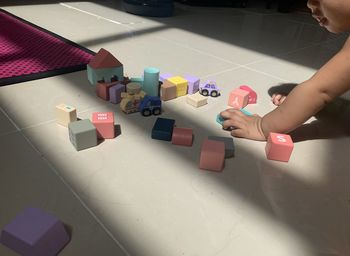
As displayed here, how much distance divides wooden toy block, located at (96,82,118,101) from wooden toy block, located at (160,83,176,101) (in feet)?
0.42

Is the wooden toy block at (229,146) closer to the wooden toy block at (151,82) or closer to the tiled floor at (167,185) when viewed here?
the tiled floor at (167,185)

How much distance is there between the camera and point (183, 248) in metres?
0.49

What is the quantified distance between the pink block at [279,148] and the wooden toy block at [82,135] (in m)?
0.36

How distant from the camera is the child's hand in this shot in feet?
2.52

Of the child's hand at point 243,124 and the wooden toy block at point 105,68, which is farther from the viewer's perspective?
the wooden toy block at point 105,68

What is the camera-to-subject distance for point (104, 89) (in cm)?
88

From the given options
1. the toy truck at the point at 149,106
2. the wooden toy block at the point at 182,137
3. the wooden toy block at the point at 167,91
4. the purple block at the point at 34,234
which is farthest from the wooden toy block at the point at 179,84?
the purple block at the point at 34,234

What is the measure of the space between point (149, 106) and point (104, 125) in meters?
0.15

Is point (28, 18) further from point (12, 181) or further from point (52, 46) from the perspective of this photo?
point (12, 181)

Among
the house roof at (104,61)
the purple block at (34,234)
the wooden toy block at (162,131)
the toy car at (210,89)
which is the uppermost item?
the house roof at (104,61)

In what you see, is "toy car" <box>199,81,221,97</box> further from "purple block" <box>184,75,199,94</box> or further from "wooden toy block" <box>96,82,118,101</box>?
"wooden toy block" <box>96,82,118,101</box>

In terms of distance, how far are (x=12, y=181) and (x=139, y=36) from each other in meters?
1.06

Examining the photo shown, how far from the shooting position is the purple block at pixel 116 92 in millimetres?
858

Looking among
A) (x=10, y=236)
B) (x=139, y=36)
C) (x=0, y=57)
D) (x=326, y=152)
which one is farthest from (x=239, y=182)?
(x=139, y=36)
